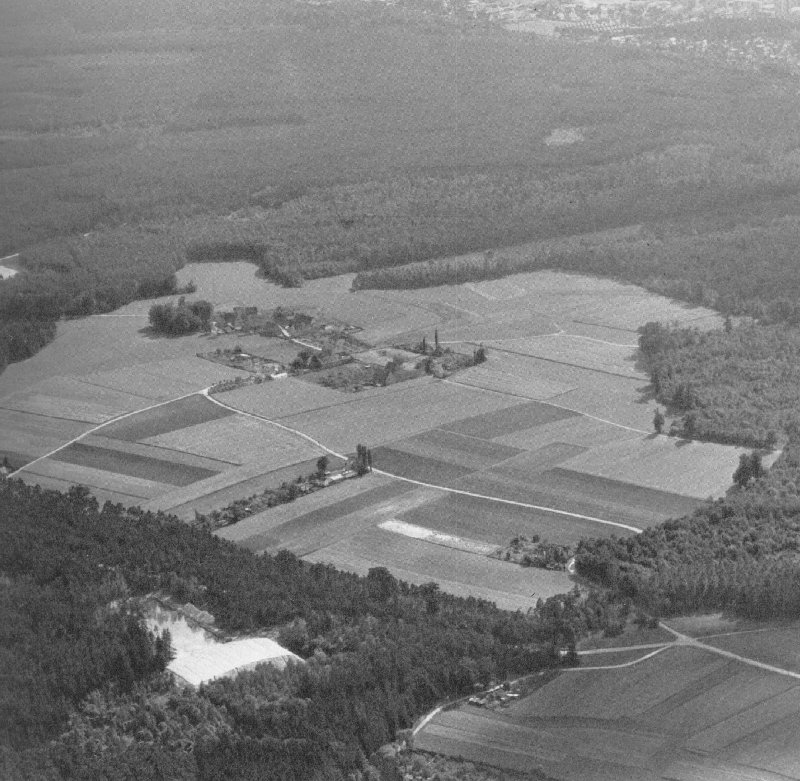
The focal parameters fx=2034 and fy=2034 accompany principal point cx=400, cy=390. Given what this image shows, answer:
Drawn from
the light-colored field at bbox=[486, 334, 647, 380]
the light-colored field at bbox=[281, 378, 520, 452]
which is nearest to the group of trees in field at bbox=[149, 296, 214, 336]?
the light-colored field at bbox=[486, 334, 647, 380]

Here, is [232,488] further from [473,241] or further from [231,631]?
[473,241]

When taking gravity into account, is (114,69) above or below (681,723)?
above

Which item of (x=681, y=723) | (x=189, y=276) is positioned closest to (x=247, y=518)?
(x=681, y=723)

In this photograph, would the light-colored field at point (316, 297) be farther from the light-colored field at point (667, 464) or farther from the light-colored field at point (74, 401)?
the light-colored field at point (667, 464)

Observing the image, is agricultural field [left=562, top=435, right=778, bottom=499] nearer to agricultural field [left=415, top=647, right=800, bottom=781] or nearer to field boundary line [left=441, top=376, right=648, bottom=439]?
field boundary line [left=441, top=376, right=648, bottom=439]

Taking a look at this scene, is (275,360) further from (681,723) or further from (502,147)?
(502,147)

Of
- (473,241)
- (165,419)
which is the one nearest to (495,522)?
(165,419)
